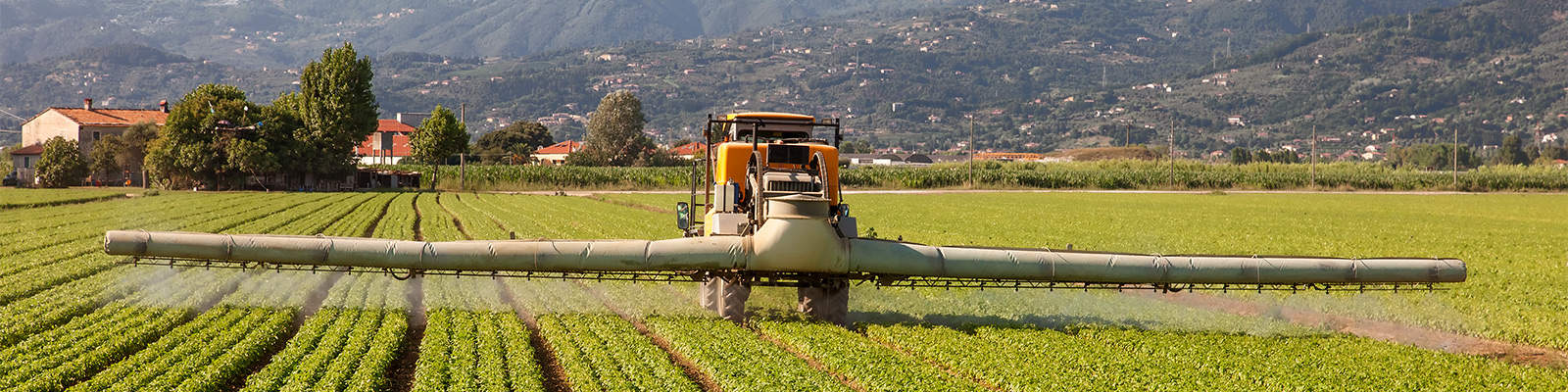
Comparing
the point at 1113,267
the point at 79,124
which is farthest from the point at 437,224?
the point at 79,124

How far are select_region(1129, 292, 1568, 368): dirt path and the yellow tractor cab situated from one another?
23.4 ft

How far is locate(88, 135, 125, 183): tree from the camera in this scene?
89.3 m

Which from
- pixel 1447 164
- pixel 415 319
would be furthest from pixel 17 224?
pixel 1447 164

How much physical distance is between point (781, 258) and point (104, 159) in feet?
297

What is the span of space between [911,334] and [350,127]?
263 feet

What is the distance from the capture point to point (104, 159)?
294 ft

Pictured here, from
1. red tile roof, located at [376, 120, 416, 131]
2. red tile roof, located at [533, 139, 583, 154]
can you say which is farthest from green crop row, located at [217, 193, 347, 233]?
red tile roof, located at [376, 120, 416, 131]

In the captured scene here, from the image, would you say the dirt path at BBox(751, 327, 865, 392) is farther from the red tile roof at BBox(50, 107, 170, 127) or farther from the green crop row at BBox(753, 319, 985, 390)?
the red tile roof at BBox(50, 107, 170, 127)

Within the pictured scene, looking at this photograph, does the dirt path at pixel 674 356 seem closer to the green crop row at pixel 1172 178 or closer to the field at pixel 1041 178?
the field at pixel 1041 178

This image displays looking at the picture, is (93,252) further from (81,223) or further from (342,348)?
(342,348)

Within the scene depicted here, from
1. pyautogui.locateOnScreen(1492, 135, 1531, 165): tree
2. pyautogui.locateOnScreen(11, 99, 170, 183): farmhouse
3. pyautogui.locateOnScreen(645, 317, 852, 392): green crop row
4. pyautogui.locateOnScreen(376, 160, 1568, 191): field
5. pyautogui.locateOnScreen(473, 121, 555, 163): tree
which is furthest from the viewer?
pyautogui.locateOnScreen(1492, 135, 1531, 165): tree

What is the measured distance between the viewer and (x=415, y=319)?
639 inches

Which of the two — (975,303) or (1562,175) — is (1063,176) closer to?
(1562,175)

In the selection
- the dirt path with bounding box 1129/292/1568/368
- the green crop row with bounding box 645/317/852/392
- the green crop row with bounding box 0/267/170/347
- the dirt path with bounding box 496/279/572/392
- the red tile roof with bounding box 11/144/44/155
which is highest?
the red tile roof with bounding box 11/144/44/155
